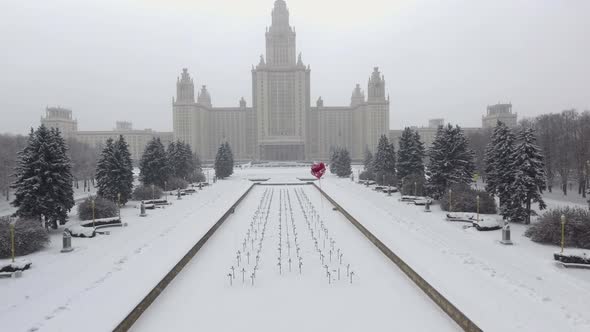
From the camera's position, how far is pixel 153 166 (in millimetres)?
37875

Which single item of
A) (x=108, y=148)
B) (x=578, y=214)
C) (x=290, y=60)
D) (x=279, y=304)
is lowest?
(x=279, y=304)

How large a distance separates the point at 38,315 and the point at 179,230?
1013 centimetres

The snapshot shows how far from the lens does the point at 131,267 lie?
1353 cm

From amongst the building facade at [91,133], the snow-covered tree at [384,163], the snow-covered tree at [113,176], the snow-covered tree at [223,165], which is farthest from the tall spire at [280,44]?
the snow-covered tree at [113,176]

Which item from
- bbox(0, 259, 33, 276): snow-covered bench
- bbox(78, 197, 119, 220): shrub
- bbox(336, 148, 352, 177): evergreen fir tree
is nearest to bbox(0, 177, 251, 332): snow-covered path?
bbox(0, 259, 33, 276): snow-covered bench

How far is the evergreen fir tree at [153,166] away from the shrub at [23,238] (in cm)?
2043

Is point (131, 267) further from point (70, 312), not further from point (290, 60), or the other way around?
point (290, 60)

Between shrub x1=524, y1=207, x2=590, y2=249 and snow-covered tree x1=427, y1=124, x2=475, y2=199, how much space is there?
12861 millimetres

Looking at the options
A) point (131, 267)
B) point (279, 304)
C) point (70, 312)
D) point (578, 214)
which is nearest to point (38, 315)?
point (70, 312)

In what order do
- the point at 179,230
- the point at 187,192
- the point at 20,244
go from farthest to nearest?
the point at 187,192
the point at 179,230
the point at 20,244

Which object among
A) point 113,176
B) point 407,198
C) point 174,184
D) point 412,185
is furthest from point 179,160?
point 407,198

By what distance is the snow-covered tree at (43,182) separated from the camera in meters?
20.4

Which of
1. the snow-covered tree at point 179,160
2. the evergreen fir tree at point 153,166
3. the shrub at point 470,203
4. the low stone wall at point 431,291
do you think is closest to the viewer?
the low stone wall at point 431,291

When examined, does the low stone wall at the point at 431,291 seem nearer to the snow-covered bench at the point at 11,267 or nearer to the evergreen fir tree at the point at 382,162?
the snow-covered bench at the point at 11,267
